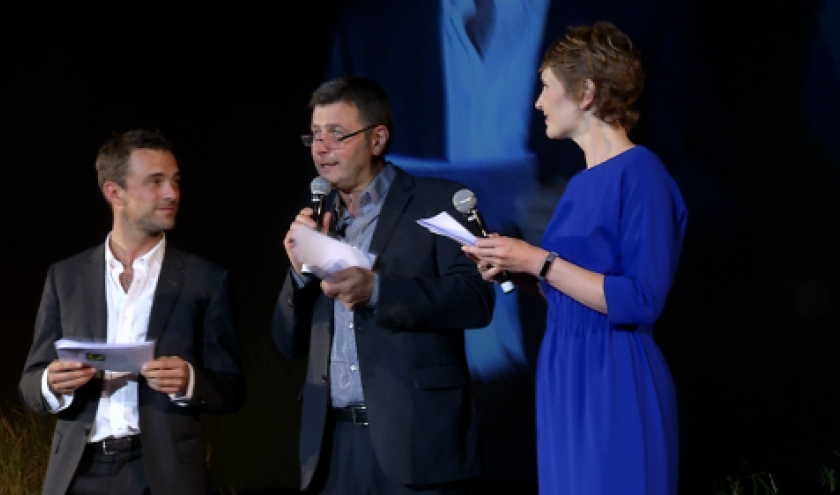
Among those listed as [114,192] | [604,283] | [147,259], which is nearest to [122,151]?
[114,192]

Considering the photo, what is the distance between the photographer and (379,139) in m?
2.51

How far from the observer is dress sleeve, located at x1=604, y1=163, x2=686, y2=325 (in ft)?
6.06

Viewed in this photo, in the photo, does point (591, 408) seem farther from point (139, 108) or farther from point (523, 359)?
point (139, 108)

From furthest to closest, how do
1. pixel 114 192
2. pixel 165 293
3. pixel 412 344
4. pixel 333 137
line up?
pixel 114 192, pixel 165 293, pixel 333 137, pixel 412 344

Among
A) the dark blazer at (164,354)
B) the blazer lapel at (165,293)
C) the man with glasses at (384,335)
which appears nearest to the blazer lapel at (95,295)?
the dark blazer at (164,354)

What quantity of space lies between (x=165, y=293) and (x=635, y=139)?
8.33ft

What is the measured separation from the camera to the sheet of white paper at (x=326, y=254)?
6.91 ft

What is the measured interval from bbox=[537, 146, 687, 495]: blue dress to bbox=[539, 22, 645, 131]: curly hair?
13 centimetres

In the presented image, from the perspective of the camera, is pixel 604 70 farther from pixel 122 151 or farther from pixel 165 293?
pixel 122 151

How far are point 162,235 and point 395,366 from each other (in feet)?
3.27

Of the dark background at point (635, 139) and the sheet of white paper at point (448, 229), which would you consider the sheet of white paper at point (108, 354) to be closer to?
the sheet of white paper at point (448, 229)

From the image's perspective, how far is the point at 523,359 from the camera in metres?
4.34

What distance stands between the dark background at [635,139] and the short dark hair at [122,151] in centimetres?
176

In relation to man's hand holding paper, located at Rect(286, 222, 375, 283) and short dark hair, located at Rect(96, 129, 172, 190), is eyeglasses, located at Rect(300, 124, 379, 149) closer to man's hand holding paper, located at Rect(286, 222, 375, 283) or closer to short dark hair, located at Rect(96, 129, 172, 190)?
man's hand holding paper, located at Rect(286, 222, 375, 283)
